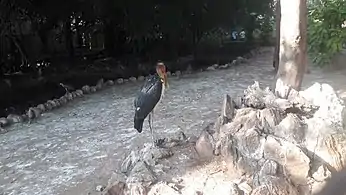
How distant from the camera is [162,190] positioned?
271cm

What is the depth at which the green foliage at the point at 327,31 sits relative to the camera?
680 cm

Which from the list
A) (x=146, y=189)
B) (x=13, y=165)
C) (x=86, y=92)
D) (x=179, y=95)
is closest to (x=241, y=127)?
(x=146, y=189)

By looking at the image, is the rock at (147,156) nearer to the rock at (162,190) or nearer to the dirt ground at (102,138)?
the dirt ground at (102,138)

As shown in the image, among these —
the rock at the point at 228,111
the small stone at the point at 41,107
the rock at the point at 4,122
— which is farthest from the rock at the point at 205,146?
the small stone at the point at 41,107

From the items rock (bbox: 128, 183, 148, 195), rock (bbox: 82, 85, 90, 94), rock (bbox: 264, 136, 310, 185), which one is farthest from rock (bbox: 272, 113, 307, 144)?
rock (bbox: 82, 85, 90, 94)

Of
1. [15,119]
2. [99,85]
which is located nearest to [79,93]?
[99,85]

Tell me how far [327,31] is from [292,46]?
3.62m

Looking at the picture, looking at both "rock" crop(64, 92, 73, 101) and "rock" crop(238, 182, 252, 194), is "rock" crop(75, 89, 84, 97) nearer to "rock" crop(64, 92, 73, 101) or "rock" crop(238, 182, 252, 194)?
"rock" crop(64, 92, 73, 101)

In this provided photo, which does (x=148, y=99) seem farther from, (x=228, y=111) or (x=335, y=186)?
(x=335, y=186)

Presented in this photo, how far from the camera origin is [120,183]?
289 cm

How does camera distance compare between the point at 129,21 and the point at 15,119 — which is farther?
the point at 129,21

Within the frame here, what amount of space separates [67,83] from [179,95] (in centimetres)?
228

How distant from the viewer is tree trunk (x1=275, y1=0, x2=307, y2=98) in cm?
358

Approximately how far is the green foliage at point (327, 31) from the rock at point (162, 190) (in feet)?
15.2
